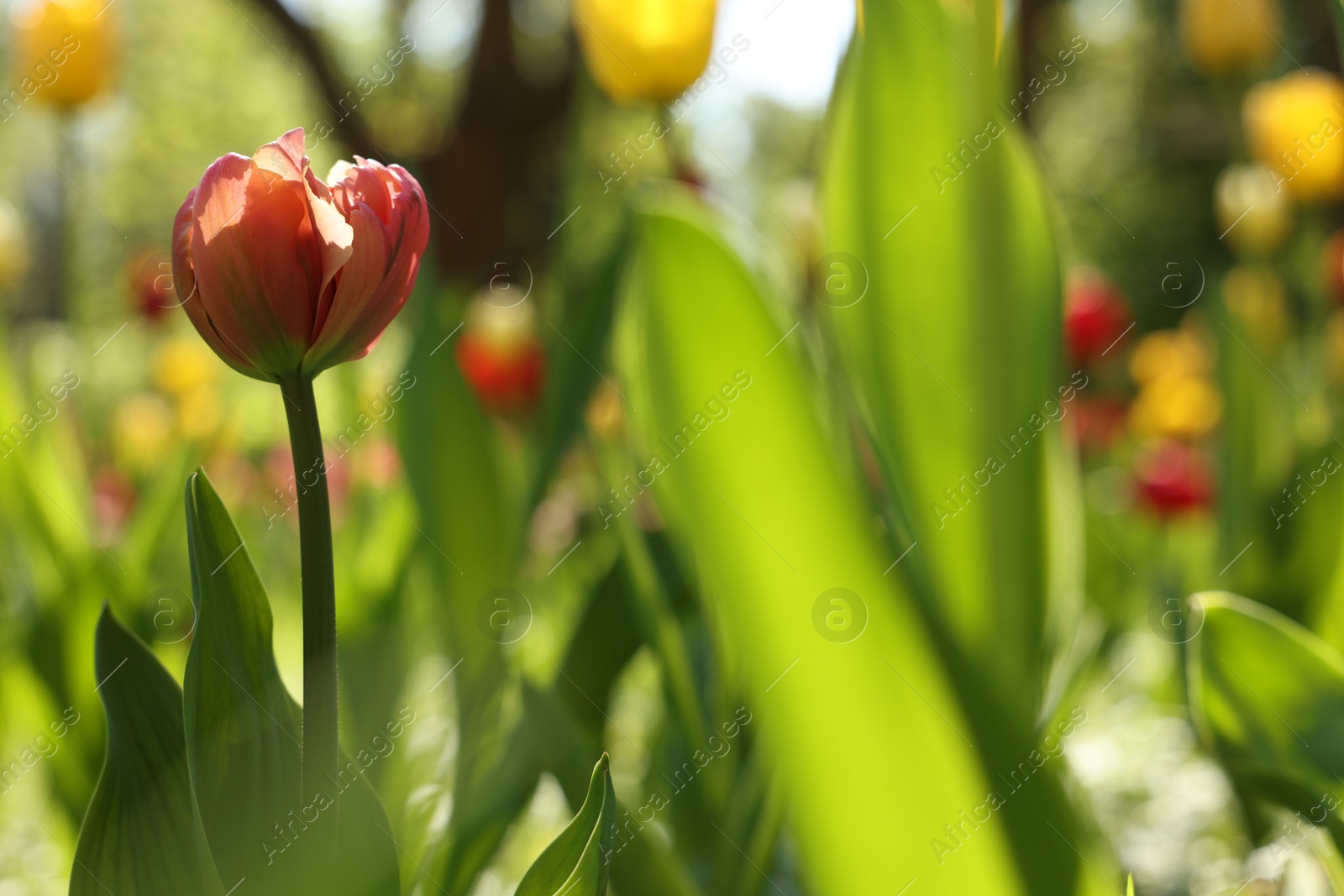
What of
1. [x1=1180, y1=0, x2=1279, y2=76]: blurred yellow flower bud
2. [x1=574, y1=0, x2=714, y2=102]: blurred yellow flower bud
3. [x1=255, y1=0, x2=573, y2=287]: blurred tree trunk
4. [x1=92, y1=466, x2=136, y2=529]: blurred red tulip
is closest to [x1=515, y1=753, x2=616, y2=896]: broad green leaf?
[x1=574, y1=0, x2=714, y2=102]: blurred yellow flower bud

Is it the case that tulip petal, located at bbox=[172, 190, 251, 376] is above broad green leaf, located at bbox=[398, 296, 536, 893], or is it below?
above

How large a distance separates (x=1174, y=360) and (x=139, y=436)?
2.40m

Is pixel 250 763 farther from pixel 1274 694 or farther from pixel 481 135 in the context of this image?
pixel 481 135

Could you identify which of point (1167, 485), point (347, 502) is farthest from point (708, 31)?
point (1167, 485)

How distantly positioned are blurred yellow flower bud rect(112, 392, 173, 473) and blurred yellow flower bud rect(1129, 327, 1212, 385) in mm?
2126

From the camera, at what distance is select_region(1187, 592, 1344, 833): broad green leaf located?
430mm

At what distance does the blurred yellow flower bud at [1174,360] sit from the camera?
2.20 metres

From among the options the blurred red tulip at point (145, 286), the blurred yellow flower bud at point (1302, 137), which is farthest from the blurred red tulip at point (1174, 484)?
the blurred red tulip at point (145, 286)

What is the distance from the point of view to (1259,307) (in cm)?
159

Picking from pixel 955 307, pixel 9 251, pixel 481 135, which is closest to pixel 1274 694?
pixel 955 307

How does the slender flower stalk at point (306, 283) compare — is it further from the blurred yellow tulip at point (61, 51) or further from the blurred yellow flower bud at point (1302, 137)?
the blurred yellow flower bud at point (1302, 137)

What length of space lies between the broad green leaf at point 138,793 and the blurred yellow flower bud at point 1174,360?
2005 mm

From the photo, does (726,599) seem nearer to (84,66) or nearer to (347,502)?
(347,502)

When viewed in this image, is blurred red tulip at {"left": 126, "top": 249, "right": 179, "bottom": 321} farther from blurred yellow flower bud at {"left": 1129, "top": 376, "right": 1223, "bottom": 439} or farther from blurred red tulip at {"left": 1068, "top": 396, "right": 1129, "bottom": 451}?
blurred yellow flower bud at {"left": 1129, "top": 376, "right": 1223, "bottom": 439}
